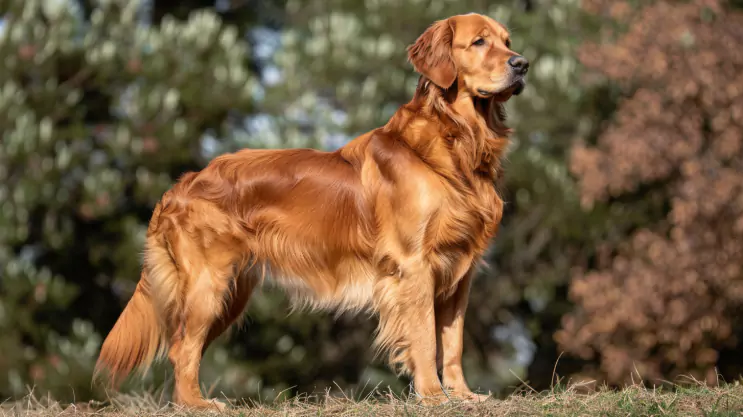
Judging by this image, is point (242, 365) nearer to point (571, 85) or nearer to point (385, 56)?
point (385, 56)

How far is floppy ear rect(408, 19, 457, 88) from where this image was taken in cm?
523

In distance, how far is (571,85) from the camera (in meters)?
14.5

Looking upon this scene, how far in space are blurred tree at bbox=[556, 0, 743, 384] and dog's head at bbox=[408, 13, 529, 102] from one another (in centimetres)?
790

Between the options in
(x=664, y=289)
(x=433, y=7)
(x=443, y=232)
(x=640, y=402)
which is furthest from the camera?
(x=433, y=7)

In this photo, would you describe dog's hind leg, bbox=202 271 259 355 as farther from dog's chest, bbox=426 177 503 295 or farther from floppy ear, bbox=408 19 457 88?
floppy ear, bbox=408 19 457 88

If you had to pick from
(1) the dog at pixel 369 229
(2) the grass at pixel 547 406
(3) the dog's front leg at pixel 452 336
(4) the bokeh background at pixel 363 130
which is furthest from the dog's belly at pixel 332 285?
(4) the bokeh background at pixel 363 130

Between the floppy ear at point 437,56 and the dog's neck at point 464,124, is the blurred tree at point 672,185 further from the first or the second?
the floppy ear at point 437,56

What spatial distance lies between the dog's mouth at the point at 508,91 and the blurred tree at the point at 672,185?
7.86 metres

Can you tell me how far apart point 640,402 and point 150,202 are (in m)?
10.5

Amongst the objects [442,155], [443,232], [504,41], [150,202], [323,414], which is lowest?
[150,202]

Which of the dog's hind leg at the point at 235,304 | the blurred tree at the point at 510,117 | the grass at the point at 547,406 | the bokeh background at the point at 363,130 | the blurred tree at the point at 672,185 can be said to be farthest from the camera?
the blurred tree at the point at 510,117

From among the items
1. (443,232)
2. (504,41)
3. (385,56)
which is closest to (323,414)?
(443,232)

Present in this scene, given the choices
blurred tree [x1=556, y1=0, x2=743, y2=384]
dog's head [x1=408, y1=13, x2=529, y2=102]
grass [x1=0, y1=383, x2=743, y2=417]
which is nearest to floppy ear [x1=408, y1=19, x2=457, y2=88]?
dog's head [x1=408, y1=13, x2=529, y2=102]

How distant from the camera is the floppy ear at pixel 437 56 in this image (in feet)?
17.2
